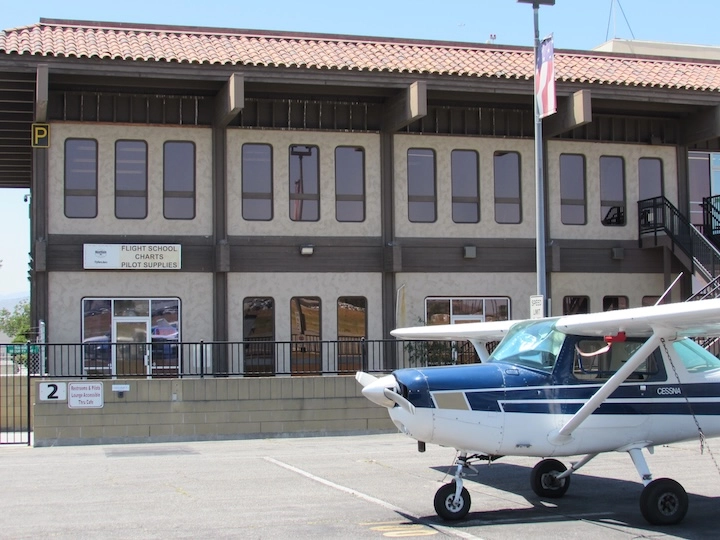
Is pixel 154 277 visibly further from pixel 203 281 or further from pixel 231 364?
pixel 231 364

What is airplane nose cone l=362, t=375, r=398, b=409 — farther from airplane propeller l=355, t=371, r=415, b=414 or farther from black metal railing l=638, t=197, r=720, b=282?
black metal railing l=638, t=197, r=720, b=282

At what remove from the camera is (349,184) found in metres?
22.9

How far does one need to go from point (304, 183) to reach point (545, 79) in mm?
6957

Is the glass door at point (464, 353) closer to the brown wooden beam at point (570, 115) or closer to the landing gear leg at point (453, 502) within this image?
the brown wooden beam at point (570, 115)

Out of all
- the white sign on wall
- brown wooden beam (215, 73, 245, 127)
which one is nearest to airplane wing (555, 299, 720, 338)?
the white sign on wall

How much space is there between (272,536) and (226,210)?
13801mm

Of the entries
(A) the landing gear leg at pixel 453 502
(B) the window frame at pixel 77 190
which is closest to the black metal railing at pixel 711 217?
(B) the window frame at pixel 77 190

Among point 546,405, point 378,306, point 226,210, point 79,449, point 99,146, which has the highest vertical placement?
point 99,146

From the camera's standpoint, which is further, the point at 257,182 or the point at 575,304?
the point at 575,304

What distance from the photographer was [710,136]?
79.6 feet

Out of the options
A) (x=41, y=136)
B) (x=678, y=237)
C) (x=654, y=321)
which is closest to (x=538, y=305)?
(x=654, y=321)

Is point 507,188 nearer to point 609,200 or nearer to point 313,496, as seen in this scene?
point 609,200

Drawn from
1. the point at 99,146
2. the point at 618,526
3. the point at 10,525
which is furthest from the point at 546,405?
the point at 99,146

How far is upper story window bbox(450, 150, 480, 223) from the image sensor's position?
23484 mm
